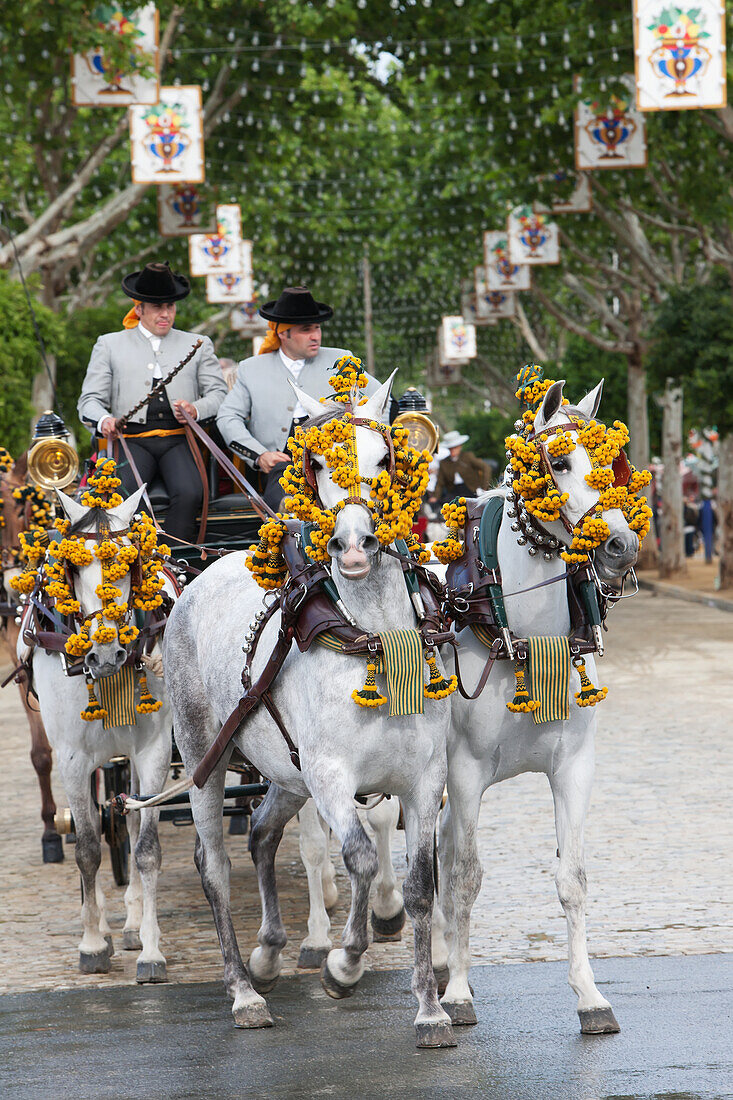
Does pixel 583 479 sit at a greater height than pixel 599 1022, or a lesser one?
greater


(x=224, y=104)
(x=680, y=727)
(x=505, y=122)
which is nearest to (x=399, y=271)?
(x=224, y=104)

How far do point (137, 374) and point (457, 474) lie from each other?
63.4 feet

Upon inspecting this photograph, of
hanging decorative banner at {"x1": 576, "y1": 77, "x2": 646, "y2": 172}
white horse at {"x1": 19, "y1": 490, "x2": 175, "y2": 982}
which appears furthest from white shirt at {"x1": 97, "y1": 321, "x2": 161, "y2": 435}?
hanging decorative banner at {"x1": 576, "y1": 77, "x2": 646, "y2": 172}

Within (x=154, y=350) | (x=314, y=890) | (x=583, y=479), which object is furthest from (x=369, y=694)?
(x=154, y=350)

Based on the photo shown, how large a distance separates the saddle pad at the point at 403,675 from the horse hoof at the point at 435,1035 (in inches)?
45.8

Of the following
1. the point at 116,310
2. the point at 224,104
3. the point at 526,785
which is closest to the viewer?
the point at 526,785

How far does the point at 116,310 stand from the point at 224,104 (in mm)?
8008

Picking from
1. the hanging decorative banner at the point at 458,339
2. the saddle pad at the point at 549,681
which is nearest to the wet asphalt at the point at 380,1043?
the saddle pad at the point at 549,681

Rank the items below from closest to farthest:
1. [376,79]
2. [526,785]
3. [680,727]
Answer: [526,785] → [680,727] → [376,79]

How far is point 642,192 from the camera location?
27297 mm

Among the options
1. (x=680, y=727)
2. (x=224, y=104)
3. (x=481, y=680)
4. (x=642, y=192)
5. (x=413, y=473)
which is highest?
(x=224, y=104)

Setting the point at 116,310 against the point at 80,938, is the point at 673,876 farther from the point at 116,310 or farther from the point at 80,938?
the point at 116,310

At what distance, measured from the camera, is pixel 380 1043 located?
6180mm

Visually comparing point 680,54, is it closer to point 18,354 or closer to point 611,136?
point 611,136
